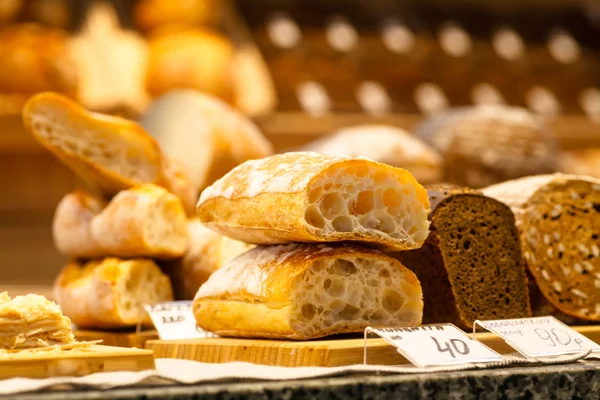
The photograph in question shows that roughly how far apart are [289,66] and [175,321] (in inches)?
94.2

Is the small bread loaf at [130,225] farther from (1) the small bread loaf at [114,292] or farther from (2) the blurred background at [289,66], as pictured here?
(2) the blurred background at [289,66]

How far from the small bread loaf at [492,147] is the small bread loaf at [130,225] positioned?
56.2 inches

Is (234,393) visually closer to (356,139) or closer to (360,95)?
(356,139)

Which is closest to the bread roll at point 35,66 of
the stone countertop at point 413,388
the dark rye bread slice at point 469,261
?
the dark rye bread slice at point 469,261

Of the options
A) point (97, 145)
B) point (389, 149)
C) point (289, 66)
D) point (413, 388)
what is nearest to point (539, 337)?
point (413, 388)

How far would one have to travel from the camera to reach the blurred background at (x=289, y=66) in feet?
11.7

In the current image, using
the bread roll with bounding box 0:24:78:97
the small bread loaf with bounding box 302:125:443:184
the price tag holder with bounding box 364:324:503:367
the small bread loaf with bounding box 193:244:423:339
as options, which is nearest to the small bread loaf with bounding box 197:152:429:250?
the small bread loaf with bounding box 193:244:423:339

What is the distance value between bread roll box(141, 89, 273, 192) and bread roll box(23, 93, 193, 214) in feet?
1.03

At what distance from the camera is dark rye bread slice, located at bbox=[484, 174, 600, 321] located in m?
1.86

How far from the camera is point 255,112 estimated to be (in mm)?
3775

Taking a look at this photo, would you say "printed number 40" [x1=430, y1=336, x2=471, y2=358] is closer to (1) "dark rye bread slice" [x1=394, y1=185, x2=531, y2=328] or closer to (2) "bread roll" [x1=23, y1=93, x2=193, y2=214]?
(1) "dark rye bread slice" [x1=394, y1=185, x2=531, y2=328]

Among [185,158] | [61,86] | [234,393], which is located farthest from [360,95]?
[234,393]

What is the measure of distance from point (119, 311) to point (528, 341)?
80 cm

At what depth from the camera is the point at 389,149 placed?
116 inches
